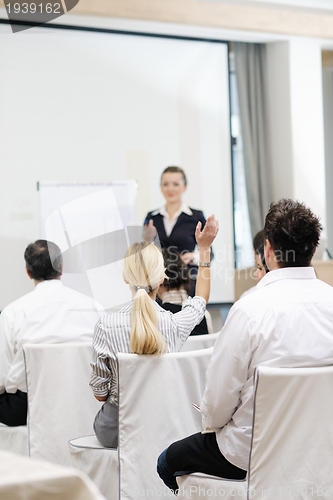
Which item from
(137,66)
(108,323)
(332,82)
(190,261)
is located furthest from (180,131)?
(108,323)

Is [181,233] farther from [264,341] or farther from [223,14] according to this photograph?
[264,341]

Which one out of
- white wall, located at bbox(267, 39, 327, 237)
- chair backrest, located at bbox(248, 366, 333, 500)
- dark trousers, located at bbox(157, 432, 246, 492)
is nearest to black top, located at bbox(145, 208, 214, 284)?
white wall, located at bbox(267, 39, 327, 237)

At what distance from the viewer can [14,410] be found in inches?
80.2

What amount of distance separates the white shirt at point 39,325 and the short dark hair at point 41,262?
0.41 feet

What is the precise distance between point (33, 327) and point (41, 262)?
0.31 m

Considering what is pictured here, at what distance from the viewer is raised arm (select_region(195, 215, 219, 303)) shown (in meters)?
1.68

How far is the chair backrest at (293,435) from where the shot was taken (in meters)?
1.16

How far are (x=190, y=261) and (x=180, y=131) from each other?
144cm

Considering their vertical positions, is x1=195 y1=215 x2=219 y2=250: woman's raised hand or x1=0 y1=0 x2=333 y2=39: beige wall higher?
x1=0 y1=0 x2=333 y2=39: beige wall

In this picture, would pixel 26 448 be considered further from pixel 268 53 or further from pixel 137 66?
pixel 268 53

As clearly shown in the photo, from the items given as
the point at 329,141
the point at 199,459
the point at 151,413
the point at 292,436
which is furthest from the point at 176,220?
the point at 329,141

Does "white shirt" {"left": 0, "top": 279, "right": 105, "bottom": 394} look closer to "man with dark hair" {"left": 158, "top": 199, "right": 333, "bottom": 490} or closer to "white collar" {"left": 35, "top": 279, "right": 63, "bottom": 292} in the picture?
"white collar" {"left": 35, "top": 279, "right": 63, "bottom": 292}

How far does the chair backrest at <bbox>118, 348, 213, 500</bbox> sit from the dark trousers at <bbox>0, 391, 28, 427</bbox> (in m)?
0.70

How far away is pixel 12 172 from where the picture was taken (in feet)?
12.6
